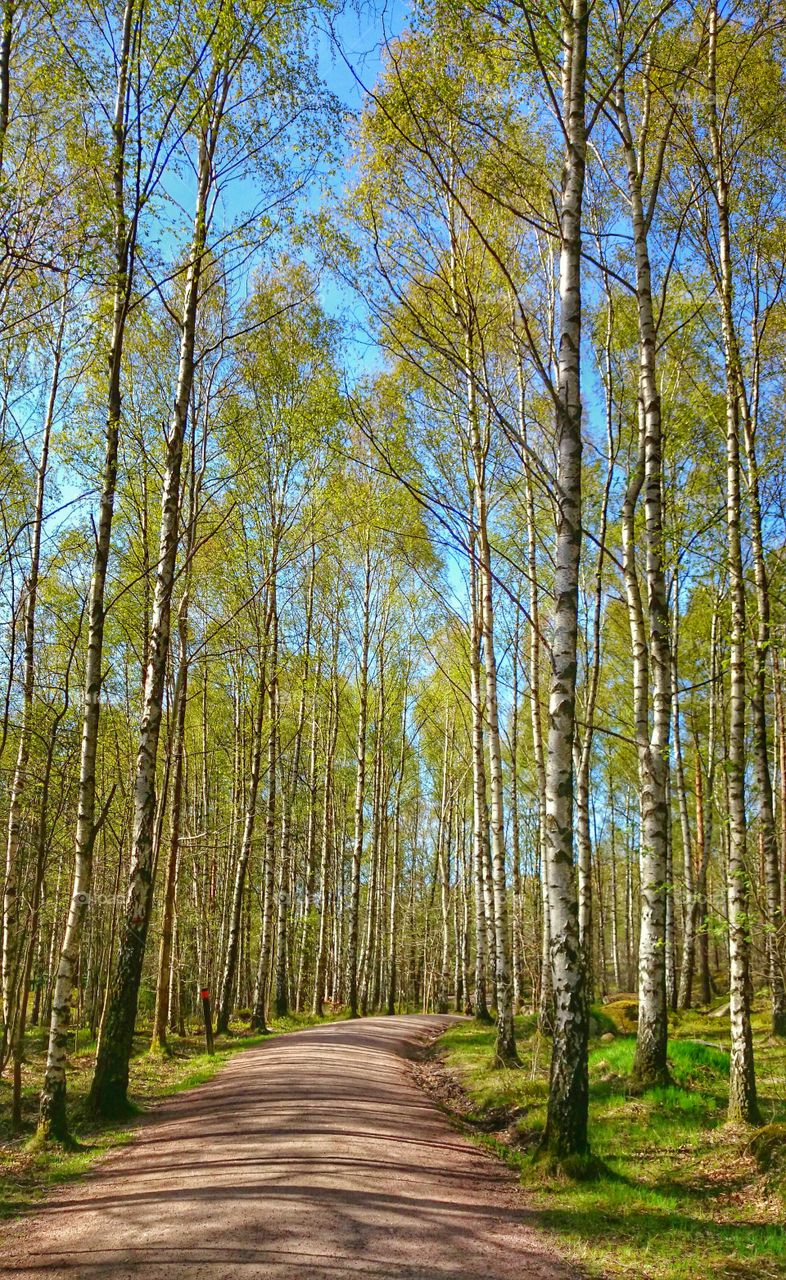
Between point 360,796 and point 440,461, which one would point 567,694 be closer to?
point 440,461

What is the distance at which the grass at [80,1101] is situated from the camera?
550 centimetres

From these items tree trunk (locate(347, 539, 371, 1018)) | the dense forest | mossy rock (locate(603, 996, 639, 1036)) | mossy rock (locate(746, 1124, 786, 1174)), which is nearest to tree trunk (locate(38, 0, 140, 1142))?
the dense forest

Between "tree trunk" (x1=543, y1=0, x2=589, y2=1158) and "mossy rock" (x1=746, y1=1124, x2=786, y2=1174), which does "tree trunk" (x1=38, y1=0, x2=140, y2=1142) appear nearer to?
"tree trunk" (x1=543, y1=0, x2=589, y2=1158)

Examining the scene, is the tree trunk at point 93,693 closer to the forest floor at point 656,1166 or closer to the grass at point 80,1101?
the grass at point 80,1101

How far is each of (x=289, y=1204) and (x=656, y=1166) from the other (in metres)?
2.84

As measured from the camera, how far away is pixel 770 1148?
5.30 metres

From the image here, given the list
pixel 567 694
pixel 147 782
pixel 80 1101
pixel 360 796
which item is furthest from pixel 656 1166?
pixel 360 796

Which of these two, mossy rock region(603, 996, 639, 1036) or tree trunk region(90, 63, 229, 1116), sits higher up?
tree trunk region(90, 63, 229, 1116)

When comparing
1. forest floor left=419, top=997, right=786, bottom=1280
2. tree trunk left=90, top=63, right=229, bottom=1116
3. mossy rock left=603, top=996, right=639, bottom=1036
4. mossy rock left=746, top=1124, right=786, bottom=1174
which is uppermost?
tree trunk left=90, top=63, right=229, bottom=1116

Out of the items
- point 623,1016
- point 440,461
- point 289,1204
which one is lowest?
point 623,1016

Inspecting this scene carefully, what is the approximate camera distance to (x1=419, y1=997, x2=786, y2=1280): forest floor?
4145mm

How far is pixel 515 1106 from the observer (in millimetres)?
7969

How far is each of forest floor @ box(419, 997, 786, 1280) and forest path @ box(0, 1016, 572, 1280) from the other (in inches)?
13.5

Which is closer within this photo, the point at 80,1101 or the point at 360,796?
the point at 80,1101
